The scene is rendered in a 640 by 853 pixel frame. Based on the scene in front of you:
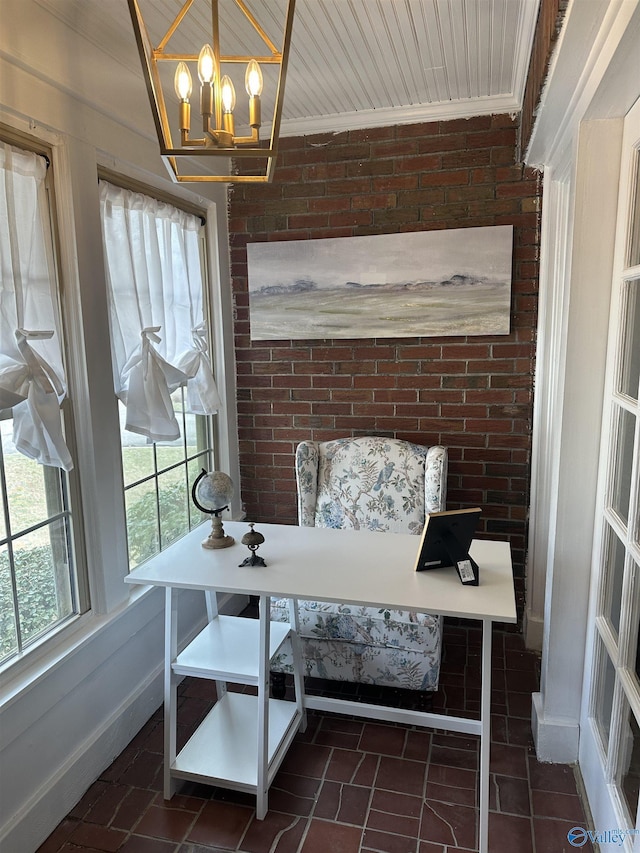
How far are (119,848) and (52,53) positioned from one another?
2.62 meters

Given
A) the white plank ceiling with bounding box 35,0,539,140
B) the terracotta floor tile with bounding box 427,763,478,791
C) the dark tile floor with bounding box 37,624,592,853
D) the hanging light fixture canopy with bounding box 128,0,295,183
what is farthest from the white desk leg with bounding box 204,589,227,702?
the white plank ceiling with bounding box 35,0,539,140

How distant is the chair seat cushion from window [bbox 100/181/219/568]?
2.55 feet

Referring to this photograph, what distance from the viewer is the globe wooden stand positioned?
2.13m

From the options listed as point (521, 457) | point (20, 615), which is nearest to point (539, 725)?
point (521, 457)

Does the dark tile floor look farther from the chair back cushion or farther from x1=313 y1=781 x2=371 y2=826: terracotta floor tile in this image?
the chair back cushion

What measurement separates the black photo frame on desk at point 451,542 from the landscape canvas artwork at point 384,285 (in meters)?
1.37

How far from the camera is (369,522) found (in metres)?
2.84

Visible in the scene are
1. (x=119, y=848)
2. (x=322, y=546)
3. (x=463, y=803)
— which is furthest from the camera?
(x=322, y=546)

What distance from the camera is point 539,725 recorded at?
2178 millimetres

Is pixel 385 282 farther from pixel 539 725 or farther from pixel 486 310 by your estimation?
pixel 539 725

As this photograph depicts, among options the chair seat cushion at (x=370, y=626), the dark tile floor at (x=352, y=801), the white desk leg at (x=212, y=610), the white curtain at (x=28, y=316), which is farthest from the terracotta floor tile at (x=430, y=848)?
the white curtain at (x=28, y=316)

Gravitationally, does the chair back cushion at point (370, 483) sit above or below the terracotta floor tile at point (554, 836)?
above

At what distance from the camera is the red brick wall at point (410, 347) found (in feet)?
9.38

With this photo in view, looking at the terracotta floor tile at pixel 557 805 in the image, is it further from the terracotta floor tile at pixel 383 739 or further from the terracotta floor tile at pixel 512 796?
the terracotta floor tile at pixel 383 739
